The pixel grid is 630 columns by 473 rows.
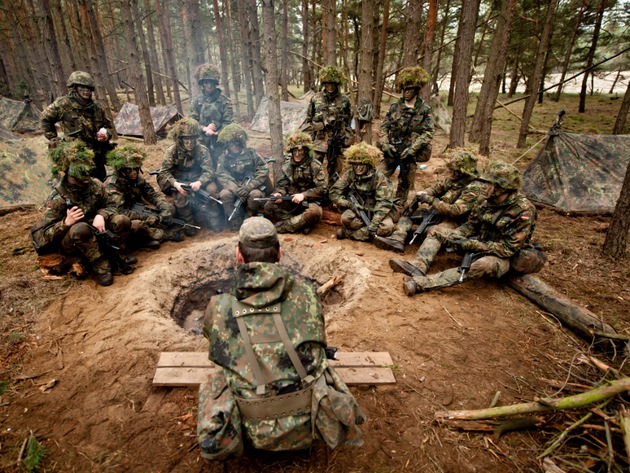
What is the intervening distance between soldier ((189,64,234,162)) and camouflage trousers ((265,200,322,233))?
6.92 feet

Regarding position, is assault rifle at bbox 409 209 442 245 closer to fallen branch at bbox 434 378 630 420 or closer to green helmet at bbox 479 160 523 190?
green helmet at bbox 479 160 523 190

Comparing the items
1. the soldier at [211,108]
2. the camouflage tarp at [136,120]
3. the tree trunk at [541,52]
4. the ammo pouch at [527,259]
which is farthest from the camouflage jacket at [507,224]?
the camouflage tarp at [136,120]

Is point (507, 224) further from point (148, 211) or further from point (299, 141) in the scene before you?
point (148, 211)

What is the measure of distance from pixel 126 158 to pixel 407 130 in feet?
18.0

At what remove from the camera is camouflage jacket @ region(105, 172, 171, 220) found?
5703 millimetres

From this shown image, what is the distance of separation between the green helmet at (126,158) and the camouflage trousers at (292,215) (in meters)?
2.39

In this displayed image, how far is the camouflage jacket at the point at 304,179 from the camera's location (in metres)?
6.54

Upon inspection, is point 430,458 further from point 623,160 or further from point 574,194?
point 623,160

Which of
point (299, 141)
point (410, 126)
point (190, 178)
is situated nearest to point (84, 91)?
point (190, 178)

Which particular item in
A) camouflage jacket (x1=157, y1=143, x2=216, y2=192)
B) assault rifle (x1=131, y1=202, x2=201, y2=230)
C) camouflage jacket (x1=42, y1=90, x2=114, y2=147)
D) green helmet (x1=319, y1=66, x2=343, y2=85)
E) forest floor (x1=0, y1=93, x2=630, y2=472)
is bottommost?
forest floor (x1=0, y1=93, x2=630, y2=472)

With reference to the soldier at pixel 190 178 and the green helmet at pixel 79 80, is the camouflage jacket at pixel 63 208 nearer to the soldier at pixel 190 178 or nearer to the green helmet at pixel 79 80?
the soldier at pixel 190 178

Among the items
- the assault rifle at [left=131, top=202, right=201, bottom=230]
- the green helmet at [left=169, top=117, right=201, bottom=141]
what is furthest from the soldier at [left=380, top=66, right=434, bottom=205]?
the assault rifle at [left=131, top=202, right=201, bottom=230]

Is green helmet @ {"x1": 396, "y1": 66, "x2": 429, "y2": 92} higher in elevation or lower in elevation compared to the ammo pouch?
higher

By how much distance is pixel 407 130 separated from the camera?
23.0 ft
